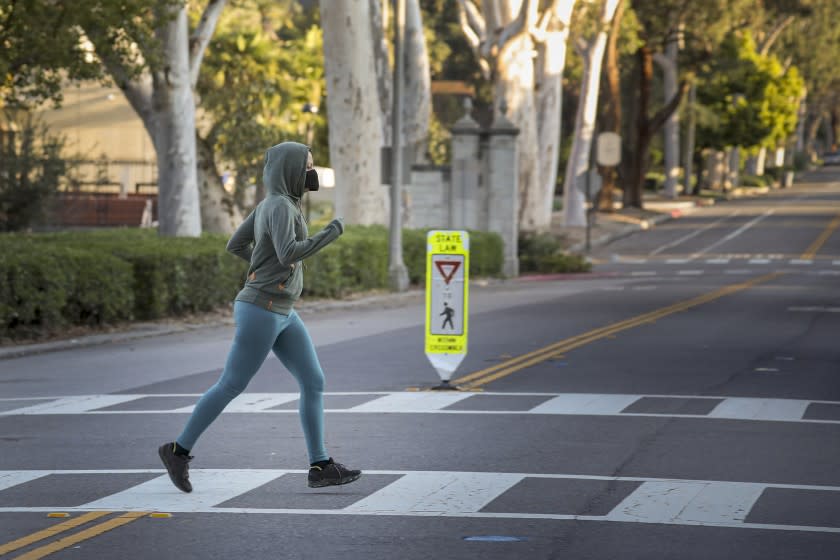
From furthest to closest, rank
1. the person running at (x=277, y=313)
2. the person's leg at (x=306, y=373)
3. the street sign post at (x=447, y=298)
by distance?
the street sign post at (x=447, y=298) → the person's leg at (x=306, y=373) → the person running at (x=277, y=313)

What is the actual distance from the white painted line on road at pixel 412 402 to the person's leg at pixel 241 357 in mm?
4340

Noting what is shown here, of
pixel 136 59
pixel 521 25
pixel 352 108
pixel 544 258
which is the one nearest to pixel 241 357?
pixel 136 59

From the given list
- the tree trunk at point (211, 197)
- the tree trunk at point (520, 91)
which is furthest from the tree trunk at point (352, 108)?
the tree trunk at point (520, 91)

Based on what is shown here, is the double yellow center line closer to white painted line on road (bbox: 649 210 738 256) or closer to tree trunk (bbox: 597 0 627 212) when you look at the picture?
white painted line on road (bbox: 649 210 738 256)

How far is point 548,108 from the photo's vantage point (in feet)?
191

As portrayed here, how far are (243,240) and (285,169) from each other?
24.2 inches

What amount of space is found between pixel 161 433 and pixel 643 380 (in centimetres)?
581

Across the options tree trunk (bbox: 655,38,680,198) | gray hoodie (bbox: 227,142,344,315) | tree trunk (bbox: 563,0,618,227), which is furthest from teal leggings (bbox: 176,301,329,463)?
tree trunk (bbox: 655,38,680,198)

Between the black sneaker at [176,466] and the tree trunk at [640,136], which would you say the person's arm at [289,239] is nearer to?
the black sneaker at [176,466]

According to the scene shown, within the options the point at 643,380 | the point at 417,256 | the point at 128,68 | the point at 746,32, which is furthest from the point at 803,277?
the point at 746,32

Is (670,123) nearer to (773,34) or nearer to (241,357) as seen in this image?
(773,34)

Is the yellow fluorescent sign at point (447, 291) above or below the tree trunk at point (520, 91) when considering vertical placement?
below

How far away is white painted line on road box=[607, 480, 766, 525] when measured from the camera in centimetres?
872

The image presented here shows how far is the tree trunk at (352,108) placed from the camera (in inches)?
1353
